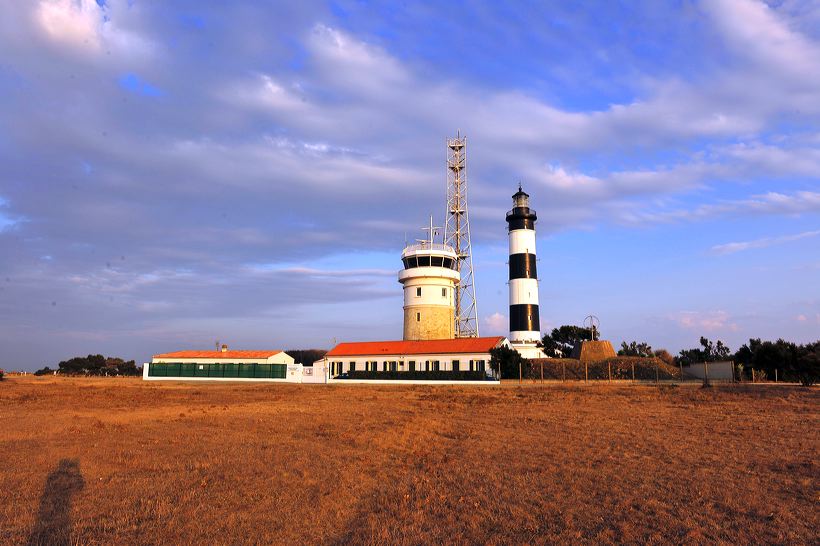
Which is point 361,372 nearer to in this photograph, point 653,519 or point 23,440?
point 23,440

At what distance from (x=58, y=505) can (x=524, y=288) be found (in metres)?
57.5

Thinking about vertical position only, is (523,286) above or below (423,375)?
above

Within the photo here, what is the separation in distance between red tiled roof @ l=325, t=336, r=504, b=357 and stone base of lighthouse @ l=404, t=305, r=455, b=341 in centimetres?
398

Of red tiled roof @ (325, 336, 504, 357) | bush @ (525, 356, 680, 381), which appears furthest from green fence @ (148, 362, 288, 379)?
bush @ (525, 356, 680, 381)

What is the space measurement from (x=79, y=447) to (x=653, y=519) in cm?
1375

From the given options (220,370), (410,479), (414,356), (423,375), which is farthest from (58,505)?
(220,370)

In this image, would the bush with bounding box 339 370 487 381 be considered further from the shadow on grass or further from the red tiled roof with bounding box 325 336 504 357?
the shadow on grass

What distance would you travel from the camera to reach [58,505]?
30.8ft

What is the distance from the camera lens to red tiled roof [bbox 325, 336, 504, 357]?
177ft

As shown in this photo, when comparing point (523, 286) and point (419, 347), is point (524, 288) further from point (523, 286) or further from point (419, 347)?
point (419, 347)

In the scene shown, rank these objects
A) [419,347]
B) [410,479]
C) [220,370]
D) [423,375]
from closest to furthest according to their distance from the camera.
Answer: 1. [410,479]
2. [423,375]
3. [419,347]
4. [220,370]

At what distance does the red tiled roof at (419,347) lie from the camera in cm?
5388

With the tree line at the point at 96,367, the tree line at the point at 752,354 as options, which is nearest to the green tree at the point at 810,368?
the tree line at the point at 752,354

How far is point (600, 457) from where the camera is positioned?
14.0m
